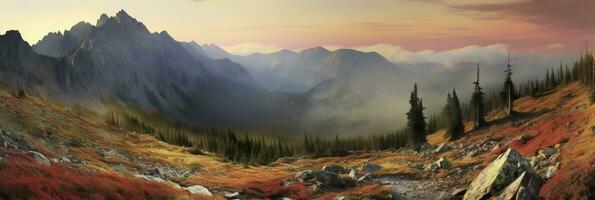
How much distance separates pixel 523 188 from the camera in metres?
29.1

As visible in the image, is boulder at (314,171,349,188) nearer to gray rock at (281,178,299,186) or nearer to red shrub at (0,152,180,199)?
gray rock at (281,178,299,186)

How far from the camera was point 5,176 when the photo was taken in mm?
24484

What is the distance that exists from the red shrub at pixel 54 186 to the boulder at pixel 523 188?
21.1 meters

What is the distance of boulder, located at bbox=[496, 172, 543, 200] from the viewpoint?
28.9m

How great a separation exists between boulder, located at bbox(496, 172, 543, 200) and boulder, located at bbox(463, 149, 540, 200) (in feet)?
1.85

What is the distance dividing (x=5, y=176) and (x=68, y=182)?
3.22 m

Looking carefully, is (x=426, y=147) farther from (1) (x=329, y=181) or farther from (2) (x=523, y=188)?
(2) (x=523, y=188)

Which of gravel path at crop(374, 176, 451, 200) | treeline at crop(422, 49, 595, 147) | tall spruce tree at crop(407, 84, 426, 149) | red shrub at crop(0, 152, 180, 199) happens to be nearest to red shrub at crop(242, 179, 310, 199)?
gravel path at crop(374, 176, 451, 200)

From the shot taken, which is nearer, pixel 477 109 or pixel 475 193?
pixel 475 193

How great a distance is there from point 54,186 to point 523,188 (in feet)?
87.2

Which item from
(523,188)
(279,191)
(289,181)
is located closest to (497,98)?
(289,181)

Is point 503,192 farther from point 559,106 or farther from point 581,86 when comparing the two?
point 581,86

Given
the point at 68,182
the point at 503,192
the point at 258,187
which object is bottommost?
the point at 258,187

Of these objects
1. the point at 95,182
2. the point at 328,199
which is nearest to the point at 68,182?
the point at 95,182
